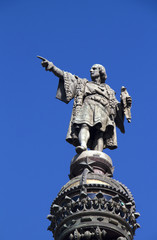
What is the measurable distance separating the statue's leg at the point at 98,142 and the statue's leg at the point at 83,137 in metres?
0.68

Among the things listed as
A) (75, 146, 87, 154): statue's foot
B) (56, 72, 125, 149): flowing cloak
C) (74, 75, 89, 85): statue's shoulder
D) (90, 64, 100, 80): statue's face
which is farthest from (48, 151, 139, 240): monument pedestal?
(90, 64, 100, 80): statue's face

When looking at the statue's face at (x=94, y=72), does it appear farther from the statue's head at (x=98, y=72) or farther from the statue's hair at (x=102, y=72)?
the statue's hair at (x=102, y=72)

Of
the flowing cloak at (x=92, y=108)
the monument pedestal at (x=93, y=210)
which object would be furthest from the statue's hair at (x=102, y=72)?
the monument pedestal at (x=93, y=210)

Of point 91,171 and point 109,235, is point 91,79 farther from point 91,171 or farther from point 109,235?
point 109,235

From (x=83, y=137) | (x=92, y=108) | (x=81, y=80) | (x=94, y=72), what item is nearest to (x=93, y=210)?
(x=83, y=137)

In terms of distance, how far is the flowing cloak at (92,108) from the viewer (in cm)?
1844

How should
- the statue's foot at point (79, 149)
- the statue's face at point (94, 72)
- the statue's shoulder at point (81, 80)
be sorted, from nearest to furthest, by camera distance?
1. the statue's foot at point (79, 149)
2. the statue's shoulder at point (81, 80)
3. the statue's face at point (94, 72)

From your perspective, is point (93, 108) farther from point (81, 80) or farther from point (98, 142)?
point (81, 80)

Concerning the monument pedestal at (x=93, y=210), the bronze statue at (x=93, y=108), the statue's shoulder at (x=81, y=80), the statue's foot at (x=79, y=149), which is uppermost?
the statue's shoulder at (x=81, y=80)

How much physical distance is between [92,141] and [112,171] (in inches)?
80.8

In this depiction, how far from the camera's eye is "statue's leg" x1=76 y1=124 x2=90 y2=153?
1702cm

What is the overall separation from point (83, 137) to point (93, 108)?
156 cm

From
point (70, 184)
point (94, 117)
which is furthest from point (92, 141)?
point (70, 184)

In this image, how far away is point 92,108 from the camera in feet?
61.9
